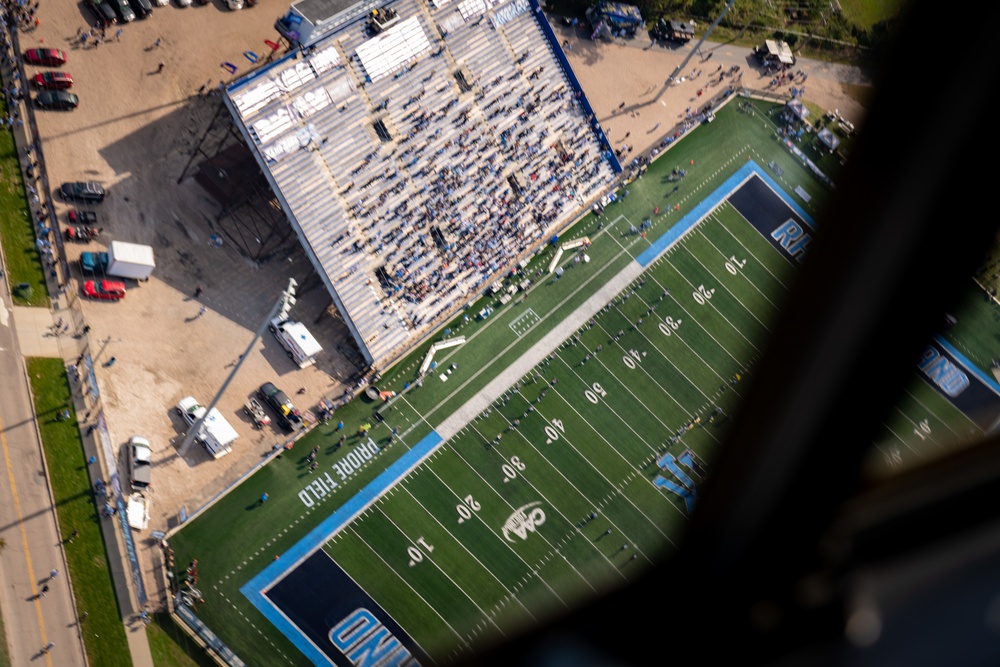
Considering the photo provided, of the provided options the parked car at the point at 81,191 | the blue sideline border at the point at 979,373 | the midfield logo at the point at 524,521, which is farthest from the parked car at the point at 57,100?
the blue sideline border at the point at 979,373

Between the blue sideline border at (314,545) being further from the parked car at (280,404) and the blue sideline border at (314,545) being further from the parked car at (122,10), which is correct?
the parked car at (122,10)

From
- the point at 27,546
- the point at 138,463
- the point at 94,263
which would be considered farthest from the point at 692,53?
the point at 27,546

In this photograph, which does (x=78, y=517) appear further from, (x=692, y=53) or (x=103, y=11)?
(x=692, y=53)

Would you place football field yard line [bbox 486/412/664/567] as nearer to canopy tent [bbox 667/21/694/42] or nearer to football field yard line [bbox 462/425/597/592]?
football field yard line [bbox 462/425/597/592]

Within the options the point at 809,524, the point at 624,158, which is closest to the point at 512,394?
the point at 624,158

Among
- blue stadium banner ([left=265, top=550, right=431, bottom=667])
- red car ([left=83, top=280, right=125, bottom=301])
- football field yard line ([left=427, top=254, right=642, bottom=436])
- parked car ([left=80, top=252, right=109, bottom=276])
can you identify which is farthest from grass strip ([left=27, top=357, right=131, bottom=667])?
football field yard line ([left=427, top=254, right=642, bottom=436])

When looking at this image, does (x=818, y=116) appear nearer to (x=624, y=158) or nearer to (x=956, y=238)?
(x=624, y=158)
